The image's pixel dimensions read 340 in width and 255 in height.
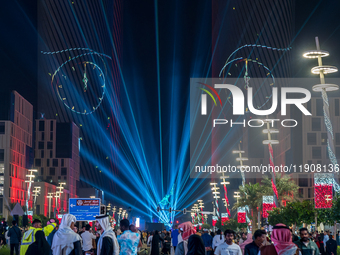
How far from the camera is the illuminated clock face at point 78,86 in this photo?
16612cm

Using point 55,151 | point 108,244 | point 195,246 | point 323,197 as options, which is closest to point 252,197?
point 323,197

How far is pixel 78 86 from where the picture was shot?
16788cm

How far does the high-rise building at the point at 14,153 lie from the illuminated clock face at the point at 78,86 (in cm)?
4717

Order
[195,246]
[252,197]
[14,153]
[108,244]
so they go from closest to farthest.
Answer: [108,244] < [195,246] < [252,197] < [14,153]

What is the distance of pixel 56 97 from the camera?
163 m

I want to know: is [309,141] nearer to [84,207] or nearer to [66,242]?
[84,207]

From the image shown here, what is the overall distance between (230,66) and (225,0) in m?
19.9

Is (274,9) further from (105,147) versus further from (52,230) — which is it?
(52,230)

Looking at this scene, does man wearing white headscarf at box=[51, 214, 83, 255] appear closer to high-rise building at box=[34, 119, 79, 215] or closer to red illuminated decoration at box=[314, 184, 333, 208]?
red illuminated decoration at box=[314, 184, 333, 208]

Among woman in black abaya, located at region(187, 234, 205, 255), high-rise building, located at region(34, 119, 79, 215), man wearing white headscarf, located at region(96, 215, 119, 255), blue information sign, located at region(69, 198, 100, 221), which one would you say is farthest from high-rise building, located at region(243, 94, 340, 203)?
man wearing white headscarf, located at region(96, 215, 119, 255)

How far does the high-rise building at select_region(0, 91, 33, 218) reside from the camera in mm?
99875

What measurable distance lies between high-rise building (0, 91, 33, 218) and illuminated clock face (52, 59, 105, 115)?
47.2 meters

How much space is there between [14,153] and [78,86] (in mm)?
63475

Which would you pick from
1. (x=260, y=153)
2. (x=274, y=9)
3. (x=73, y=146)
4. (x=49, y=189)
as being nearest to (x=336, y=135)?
(x=260, y=153)
